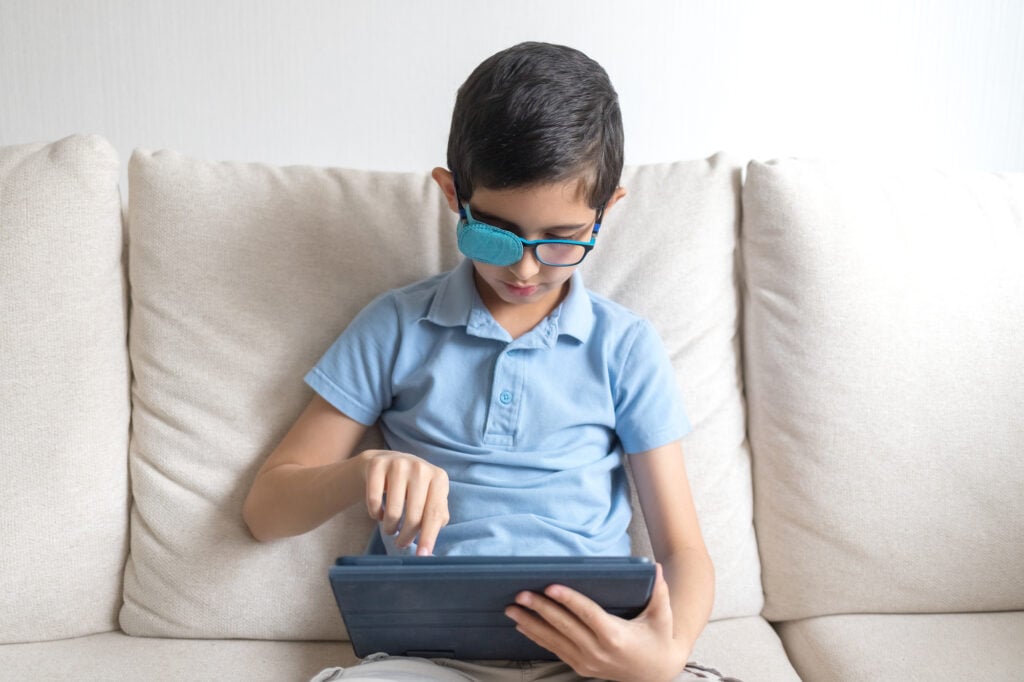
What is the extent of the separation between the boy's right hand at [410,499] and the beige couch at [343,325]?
1.27ft

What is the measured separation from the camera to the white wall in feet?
5.43

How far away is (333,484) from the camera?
1167 mm

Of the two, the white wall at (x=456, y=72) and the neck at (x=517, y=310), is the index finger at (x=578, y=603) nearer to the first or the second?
the neck at (x=517, y=310)

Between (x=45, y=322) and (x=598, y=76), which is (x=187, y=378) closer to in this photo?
(x=45, y=322)

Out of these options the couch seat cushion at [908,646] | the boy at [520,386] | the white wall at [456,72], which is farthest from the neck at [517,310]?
the couch seat cushion at [908,646]

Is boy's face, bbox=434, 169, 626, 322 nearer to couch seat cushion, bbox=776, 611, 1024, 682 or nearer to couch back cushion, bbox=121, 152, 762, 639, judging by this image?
couch back cushion, bbox=121, 152, 762, 639

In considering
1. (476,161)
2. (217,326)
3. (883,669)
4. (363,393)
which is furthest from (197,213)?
(883,669)

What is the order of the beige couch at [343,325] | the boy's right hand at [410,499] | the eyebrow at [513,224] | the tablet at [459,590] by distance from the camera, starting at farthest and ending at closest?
the beige couch at [343,325] < the eyebrow at [513,224] < the boy's right hand at [410,499] < the tablet at [459,590]

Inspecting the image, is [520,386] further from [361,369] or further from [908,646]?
[908,646]

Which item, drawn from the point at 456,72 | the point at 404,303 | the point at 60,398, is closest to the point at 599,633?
the point at 404,303

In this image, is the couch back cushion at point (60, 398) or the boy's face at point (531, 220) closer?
the boy's face at point (531, 220)

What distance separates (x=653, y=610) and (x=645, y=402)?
0.35 meters

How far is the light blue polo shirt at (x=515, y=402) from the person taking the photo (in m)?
1.24

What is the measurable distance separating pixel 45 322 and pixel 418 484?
71cm
